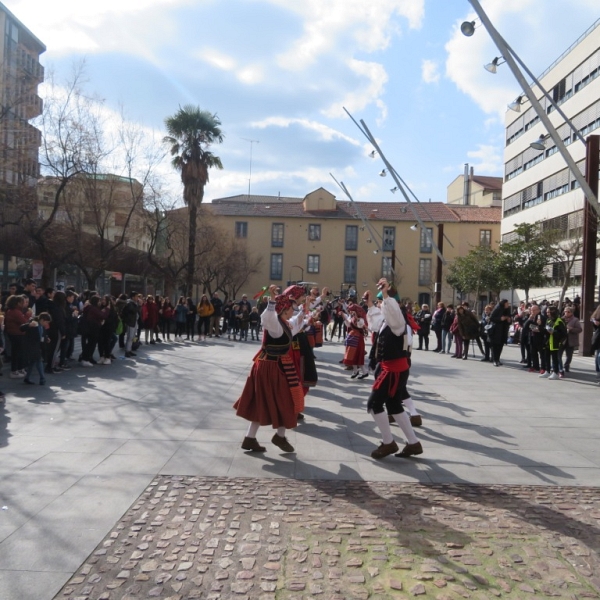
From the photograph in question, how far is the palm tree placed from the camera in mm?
31562

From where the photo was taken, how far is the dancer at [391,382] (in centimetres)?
681

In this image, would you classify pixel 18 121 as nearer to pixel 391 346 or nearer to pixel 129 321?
pixel 129 321

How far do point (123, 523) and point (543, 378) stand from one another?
38.9 ft

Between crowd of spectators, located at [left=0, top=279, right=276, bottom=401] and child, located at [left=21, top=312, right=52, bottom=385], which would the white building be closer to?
crowd of spectators, located at [left=0, top=279, right=276, bottom=401]

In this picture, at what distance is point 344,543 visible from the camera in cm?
452

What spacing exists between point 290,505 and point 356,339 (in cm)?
809

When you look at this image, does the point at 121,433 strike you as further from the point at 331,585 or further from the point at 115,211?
the point at 115,211

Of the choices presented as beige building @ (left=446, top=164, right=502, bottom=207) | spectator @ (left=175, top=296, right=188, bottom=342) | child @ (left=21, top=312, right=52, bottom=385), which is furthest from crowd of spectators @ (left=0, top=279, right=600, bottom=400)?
beige building @ (left=446, top=164, right=502, bottom=207)

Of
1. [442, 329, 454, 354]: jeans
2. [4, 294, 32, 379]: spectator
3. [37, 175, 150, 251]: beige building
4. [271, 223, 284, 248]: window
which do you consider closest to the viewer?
[4, 294, 32, 379]: spectator

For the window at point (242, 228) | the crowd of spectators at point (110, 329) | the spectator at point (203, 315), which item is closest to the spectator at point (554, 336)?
the crowd of spectators at point (110, 329)

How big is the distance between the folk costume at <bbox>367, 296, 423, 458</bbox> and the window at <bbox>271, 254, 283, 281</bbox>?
61064 mm

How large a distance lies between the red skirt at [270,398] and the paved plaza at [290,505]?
43cm

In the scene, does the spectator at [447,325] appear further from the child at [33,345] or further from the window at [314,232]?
the window at [314,232]

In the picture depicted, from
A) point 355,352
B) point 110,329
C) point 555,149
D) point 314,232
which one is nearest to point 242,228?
point 314,232
